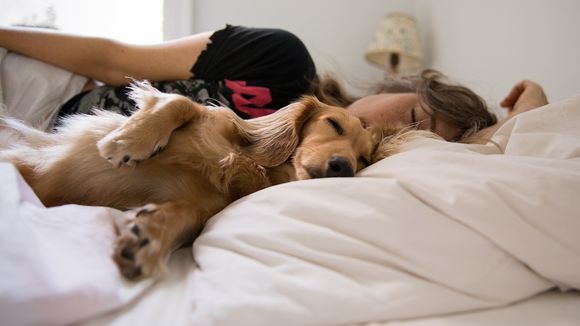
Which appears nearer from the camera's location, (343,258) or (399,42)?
(343,258)

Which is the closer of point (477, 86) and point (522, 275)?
point (522, 275)

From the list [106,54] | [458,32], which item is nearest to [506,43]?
[458,32]

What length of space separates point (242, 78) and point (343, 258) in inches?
48.2

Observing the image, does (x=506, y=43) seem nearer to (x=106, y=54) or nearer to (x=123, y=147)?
(x=106, y=54)

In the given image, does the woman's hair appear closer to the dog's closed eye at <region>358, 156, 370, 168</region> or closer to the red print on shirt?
the red print on shirt

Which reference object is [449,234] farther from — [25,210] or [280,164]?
[25,210]

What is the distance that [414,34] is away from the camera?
134 inches

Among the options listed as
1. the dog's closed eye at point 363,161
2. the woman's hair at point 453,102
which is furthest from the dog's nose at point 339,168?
the woman's hair at point 453,102

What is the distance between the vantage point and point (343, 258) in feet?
2.55

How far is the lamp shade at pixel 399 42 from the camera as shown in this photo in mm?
3350

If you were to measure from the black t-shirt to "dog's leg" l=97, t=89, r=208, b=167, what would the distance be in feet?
1.78

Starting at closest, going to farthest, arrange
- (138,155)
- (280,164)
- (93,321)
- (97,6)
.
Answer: (93,321), (138,155), (280,164), (97,6)

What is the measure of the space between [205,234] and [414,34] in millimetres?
2955

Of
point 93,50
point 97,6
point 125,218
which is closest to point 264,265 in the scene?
point 125,218
